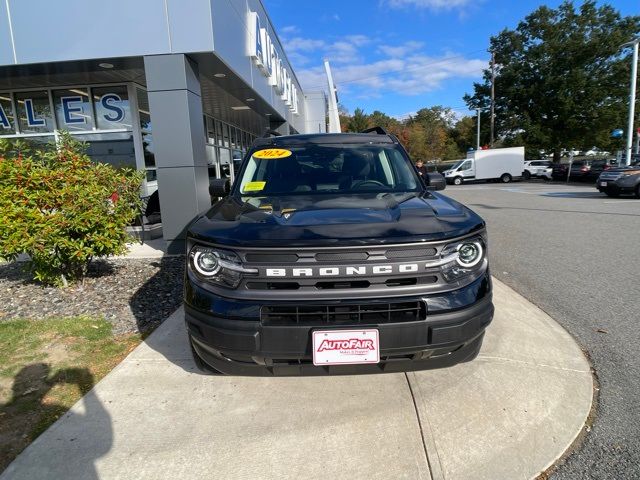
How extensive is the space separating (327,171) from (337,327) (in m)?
1.92

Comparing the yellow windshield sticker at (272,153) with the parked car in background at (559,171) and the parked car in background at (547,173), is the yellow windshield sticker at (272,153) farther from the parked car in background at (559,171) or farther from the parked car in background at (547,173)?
the parked car in background at (547,173)

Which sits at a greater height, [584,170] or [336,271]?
[336,271]

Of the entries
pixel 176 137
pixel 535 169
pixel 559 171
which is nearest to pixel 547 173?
pixel 535 169

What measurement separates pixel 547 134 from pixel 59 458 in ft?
137

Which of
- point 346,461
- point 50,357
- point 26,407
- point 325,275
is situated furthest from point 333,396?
point 50,357

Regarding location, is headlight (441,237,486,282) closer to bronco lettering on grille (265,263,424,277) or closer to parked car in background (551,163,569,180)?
bronco lettering on grille (265,263,424,277)

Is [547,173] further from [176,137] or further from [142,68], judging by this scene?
[176,137]

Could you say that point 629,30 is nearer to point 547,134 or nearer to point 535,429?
point 547,134

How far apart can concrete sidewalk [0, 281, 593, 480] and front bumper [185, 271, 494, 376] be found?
40 centimetres

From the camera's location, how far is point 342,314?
2311mm

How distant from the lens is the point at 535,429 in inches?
99.1

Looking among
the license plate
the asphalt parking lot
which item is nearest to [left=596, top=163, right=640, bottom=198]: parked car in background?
the asphalt parking lot

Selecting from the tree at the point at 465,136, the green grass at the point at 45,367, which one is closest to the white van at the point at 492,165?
the tree at the point at 465,136

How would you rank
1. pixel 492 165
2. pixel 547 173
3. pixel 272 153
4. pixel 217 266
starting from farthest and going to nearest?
1. pixel 547 173
2. pixel 492 165
3. pixel 272 153
4. pixel 217 266
